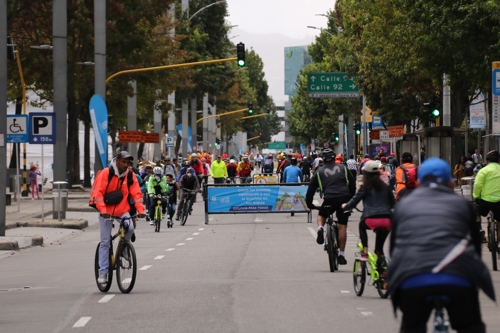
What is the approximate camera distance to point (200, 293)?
13.9 m

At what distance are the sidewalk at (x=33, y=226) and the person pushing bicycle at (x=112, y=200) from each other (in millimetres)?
8167

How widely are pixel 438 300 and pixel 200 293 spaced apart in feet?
25.1

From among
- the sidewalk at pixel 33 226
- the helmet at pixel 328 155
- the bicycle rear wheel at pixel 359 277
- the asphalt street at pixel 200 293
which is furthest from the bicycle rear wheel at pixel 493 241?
the sidewalk at pixel 33 226

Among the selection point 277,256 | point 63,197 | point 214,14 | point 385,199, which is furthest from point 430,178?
point 214,14

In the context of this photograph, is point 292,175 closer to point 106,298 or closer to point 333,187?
point 333,187

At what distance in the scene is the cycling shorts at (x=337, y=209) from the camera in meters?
16.0

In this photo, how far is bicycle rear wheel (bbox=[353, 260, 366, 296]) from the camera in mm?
13258

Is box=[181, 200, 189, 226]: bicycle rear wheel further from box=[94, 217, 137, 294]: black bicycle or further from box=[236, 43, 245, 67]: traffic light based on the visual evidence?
box=[94, 217, 137, 294]: black bicycle

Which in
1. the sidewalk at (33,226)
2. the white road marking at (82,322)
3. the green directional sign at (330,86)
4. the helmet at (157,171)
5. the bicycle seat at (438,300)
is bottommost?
the sidewalk at (33,226)

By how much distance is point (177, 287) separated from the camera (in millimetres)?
14727

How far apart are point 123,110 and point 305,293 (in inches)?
1787

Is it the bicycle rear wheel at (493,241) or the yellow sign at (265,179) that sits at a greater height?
the yellow sign at (265,179)

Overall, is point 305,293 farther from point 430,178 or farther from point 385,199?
point 430,178

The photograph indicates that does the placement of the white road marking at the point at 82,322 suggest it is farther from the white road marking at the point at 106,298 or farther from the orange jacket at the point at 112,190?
the orange jacket at the point at 112,190
